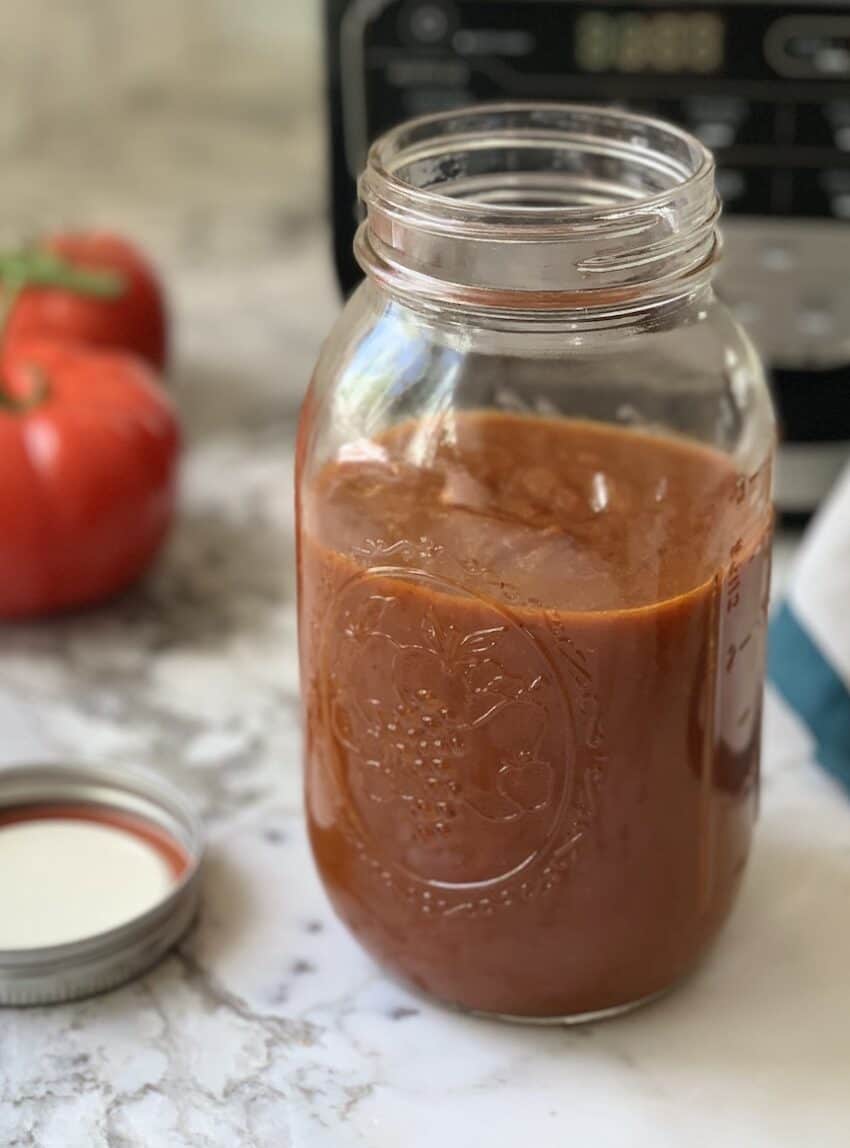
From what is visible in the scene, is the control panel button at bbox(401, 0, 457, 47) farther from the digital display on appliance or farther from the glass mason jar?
the glass mason jar

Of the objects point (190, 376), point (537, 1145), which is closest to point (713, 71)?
point (190, 376)

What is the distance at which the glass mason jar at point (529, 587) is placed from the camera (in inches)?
24.9

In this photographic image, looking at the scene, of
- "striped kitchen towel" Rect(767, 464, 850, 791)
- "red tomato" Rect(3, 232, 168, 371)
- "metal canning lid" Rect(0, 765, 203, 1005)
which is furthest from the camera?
"red tomato" Rect(3, 232, 168, 371)

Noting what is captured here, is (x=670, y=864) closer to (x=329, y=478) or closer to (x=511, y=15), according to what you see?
(x=329, y=478)

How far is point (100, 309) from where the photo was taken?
48.6 inches

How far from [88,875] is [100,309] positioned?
1.91 ft

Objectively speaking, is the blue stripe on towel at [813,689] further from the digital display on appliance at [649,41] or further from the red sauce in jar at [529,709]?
the digital display on appliance at [649,41]

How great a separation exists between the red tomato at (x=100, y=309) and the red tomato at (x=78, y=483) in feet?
0.58

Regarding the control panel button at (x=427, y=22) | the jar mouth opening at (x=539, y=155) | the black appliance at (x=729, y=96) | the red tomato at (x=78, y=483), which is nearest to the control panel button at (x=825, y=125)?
the black appliance at (x=729, y=96)

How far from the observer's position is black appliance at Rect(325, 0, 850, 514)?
976mm

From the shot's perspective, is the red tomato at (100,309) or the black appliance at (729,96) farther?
the red tomato at (100,309)

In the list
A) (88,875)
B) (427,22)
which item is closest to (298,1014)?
(88,875)

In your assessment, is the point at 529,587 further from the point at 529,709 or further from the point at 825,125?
the point at 825,125

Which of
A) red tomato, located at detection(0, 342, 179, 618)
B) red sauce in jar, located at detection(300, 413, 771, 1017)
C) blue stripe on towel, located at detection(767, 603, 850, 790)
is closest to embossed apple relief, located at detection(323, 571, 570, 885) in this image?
red sauce in jar, located at detection(300, 413, 771, 1017)
